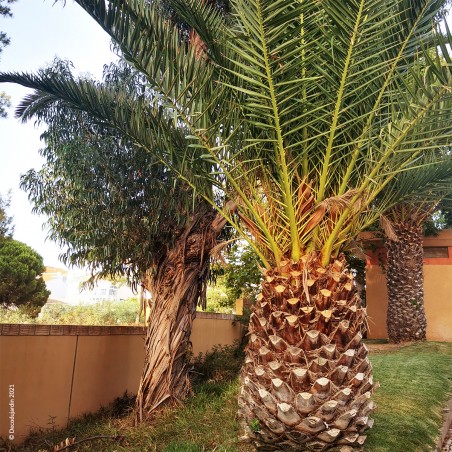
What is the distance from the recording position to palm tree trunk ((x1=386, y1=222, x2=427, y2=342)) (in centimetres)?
1240

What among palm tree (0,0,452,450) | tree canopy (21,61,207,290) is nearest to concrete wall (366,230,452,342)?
tree canopy (21,61,207,290)

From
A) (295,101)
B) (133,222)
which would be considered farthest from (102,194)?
(295,101)

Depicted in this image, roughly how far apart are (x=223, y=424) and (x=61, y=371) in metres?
2.24

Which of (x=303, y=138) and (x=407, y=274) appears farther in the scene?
(x=407, y=274)

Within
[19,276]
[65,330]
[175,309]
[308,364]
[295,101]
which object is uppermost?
[295,101]

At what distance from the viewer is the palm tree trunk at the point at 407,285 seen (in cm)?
1240

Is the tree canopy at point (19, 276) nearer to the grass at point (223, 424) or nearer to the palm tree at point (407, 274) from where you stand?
the palm tree at point (407, 274)

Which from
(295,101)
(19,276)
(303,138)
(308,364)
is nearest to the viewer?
(308,364)

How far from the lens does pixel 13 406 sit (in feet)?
18.6

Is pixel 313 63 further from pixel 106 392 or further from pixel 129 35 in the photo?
pixel 106 392

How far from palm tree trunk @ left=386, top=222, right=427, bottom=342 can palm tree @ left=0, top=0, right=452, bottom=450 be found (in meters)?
8.07

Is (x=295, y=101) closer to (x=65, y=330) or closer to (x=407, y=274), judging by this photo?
(x=65, y=330)

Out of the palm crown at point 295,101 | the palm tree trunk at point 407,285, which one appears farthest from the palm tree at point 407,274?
the palm crown at point 295,101

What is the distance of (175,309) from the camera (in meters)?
6.95
